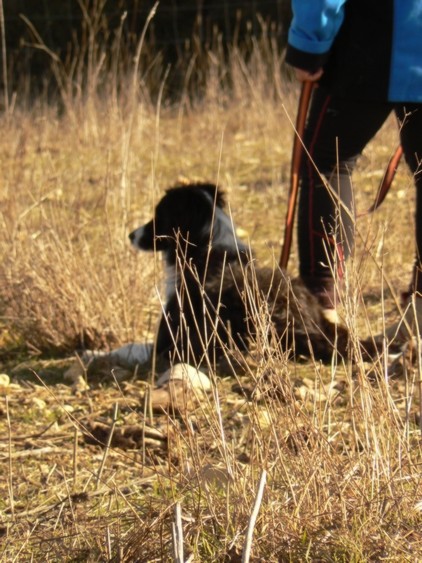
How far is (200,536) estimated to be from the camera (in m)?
2.48

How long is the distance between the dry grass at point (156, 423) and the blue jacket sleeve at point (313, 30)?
26.3 inches

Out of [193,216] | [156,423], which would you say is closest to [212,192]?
[193,216]

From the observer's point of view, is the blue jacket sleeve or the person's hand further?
the person's hand

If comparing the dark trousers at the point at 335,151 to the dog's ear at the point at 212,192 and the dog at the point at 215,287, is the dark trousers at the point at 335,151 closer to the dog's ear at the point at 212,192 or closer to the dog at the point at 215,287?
the dog at the point at 215,287

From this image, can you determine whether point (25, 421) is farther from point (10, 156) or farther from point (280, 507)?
point (10, 156)

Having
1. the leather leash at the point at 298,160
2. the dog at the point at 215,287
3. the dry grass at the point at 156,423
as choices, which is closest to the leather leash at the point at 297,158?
the leather leash at the point at 298,160

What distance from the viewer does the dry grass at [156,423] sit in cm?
244

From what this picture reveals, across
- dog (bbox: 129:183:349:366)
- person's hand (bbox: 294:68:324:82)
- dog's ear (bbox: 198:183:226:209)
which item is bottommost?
dog (bbox: 129:183:349:366)

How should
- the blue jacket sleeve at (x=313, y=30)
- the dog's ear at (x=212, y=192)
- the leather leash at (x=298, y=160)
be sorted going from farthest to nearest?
the dog's ear at (x=212, y=192), the leather leash at (x=298, y=160), the blue jacket sleeve at (x=313, y=30)

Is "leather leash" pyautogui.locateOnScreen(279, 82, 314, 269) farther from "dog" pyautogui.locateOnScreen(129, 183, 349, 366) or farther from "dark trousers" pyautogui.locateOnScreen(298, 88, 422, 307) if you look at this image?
"dog" pyautogui.locateOnScreen(129, 183, 349, 366)

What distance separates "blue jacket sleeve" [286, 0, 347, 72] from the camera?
3.72 m

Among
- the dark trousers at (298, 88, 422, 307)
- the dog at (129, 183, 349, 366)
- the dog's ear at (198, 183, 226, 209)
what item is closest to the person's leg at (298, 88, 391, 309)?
the dark trousers at (298, 88, 422, 307)

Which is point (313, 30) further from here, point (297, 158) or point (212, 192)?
point (212, 192)

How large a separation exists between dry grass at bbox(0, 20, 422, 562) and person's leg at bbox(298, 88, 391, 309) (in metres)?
0.31
